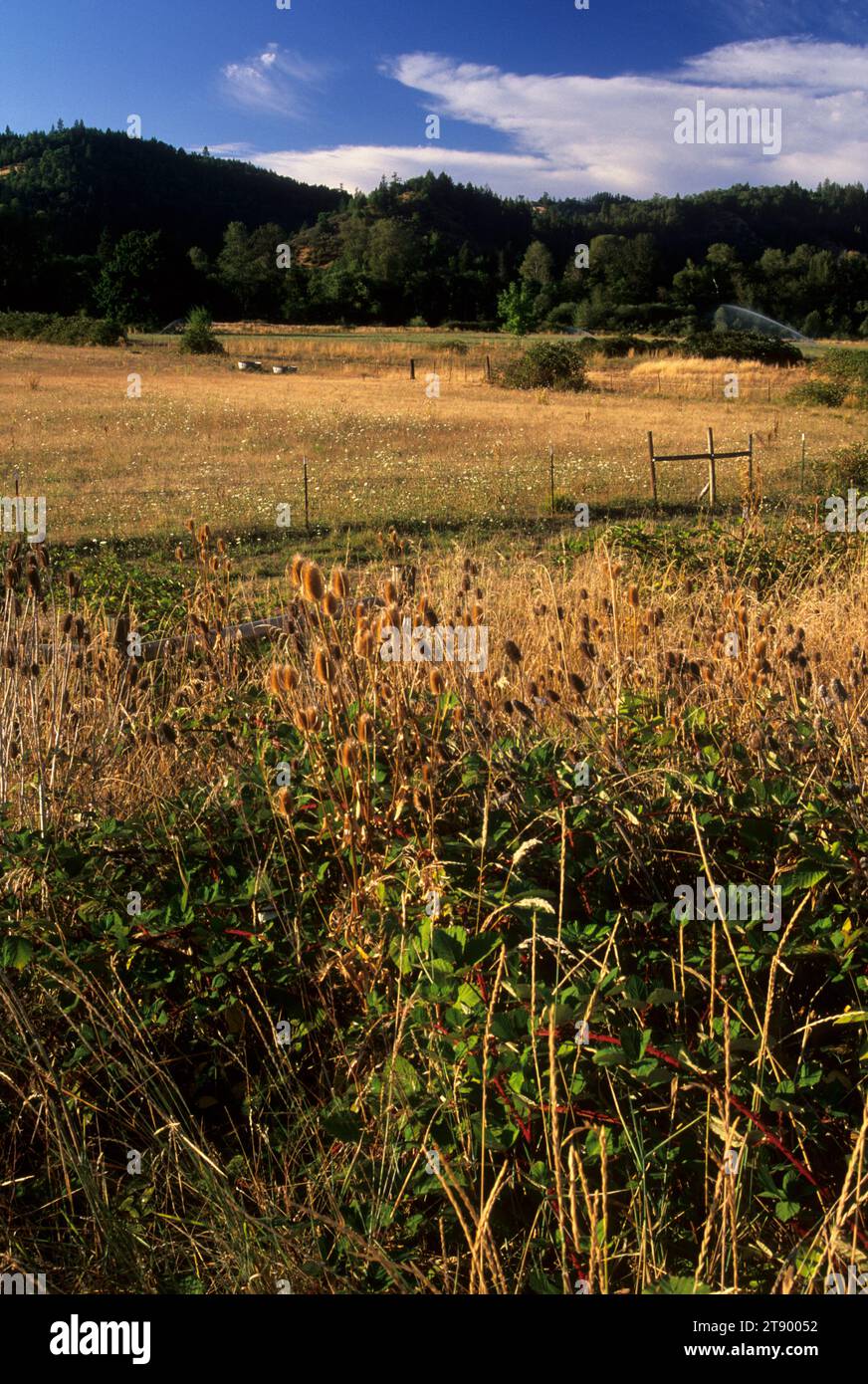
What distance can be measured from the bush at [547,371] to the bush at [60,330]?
721 inches

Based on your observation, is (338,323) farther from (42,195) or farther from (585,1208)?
(585,1208)

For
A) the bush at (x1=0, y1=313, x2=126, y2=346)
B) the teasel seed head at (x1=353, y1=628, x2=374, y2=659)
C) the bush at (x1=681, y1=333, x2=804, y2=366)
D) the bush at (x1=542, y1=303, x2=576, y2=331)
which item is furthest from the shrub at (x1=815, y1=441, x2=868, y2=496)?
the bush at (x1=542, y1=303, x2=576, y2=331)

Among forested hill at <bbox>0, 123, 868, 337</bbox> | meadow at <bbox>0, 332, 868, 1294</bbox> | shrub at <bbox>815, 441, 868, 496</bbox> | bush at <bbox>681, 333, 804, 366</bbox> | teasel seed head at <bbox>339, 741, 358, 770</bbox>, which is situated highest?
forested hill at <bbox>0, 123, 868, 337</bbox>

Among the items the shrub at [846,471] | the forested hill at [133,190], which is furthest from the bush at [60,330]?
the shrub at [846,471]

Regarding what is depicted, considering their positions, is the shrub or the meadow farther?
the shrub

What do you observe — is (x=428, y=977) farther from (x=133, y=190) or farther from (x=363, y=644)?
(x=133, y=190)

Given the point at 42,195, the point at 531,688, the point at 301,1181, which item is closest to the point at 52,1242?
the point at 301,1181

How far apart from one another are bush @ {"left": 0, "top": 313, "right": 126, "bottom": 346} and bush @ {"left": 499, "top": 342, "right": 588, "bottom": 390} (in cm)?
1832

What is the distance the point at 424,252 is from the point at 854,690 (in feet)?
267

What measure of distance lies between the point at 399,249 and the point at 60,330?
35.7 m

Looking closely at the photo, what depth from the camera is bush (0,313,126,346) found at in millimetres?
43594

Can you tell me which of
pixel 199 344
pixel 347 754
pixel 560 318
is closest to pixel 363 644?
pixel 347 754

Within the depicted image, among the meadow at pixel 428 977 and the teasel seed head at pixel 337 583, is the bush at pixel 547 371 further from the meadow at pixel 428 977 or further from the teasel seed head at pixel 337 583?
the teasel seed head at pixel 337 583

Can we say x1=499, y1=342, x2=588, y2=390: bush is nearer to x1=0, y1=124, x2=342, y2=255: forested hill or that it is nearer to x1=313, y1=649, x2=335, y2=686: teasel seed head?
x1=313, y1=649, x2=335, y2=686: teasel seed head
